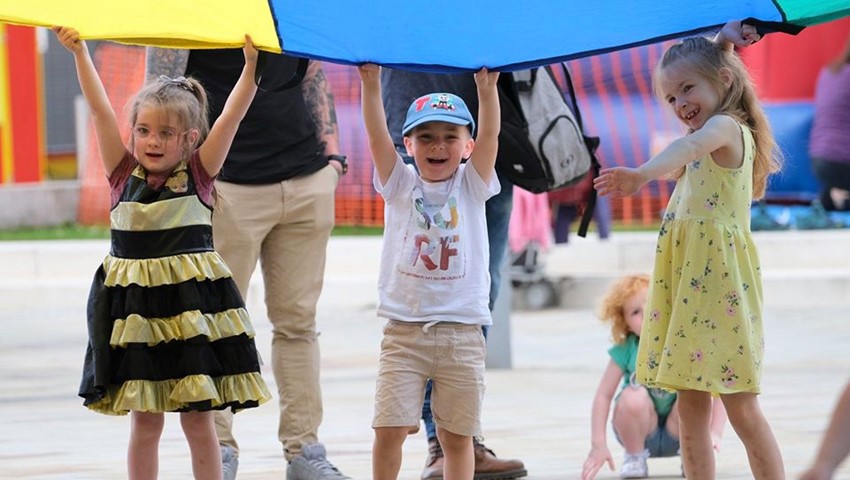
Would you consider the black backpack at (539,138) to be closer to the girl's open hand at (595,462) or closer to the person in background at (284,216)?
the person in background at (284,216)

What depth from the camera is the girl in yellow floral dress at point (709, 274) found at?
15.4 feet

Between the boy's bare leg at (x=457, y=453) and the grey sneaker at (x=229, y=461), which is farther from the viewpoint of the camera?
the grey sneaker at (x=229, y=461)

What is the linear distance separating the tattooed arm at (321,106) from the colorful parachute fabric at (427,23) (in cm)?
107

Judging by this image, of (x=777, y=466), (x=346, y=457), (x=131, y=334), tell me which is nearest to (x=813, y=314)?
(x=346, y=457)

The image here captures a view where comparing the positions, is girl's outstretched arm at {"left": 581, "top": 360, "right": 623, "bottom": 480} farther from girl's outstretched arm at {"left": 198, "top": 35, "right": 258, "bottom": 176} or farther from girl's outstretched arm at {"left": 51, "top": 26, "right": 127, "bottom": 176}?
girl's outstretched arm at {"left": 51, "top": 26, "right": 127, "bottom": 176}

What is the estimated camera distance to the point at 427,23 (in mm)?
4750

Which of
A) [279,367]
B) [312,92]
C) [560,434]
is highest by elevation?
[312,92]

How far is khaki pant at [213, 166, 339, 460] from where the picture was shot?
5.57m

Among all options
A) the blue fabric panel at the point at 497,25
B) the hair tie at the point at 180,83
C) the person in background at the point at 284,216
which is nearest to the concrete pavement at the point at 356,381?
the person in background at the point at 284,216

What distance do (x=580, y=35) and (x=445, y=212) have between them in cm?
67

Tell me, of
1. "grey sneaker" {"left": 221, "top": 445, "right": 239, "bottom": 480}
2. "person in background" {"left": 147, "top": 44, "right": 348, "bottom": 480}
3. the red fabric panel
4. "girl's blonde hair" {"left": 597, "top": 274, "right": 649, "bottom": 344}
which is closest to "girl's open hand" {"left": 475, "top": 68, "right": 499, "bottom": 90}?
"person in background" {"left": 147, "top": 44, "right": 348, "bottom": 480}

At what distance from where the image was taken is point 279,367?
5695 millimetres

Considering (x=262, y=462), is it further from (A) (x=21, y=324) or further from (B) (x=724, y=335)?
(A) (x=21, y=324)

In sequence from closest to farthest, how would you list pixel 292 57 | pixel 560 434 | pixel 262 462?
pixel 292 57
pixel 262 462
pixel 560 434
